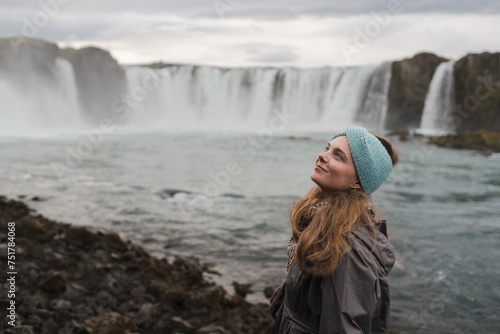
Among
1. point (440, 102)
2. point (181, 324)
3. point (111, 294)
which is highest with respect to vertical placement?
point (440, 102)

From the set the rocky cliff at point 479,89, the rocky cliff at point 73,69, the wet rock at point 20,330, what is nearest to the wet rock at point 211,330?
the wet rock at point 20,330

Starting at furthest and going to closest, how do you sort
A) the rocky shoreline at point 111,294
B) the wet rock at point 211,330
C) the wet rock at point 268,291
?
the wet rock at point 268,291 < the wet rock at point 211,330 < the rocky shoreline at point 111,294

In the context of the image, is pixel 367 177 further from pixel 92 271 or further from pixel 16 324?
pixel 92 271

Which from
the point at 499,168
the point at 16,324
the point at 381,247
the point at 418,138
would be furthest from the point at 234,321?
the point at 418,138

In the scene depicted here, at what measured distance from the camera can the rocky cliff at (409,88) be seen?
39.6 m

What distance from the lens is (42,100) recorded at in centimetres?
4831

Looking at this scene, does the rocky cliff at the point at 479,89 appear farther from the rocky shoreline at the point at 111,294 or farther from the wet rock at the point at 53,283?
the wet rock at the point at 53,283

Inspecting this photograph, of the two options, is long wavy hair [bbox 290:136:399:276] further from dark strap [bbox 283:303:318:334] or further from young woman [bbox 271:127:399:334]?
dark strap [bbox 283:303:318:334]

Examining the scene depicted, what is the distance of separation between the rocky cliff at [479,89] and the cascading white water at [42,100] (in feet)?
127

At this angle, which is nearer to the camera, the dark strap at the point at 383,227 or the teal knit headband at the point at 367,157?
the teal knit headband at the point at 367,157

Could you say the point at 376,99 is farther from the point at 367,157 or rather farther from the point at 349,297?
Answer: the point at 349,297

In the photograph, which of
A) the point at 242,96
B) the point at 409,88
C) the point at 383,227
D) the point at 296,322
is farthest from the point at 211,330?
the point at 242,96

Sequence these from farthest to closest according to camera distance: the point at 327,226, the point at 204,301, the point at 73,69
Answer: the point at 73,69
the point at 204,301
the point at 327,226

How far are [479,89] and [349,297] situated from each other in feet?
130
